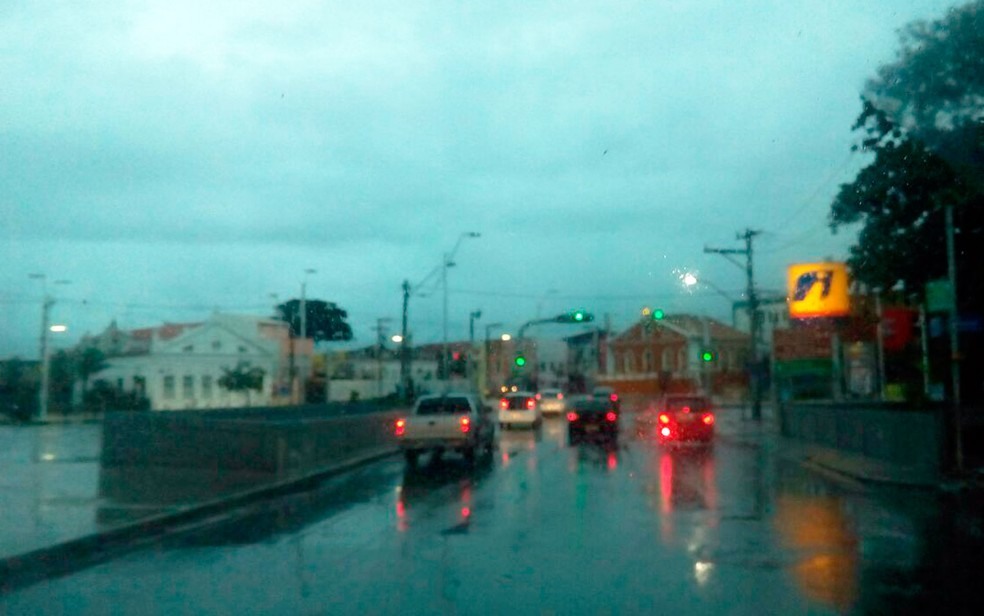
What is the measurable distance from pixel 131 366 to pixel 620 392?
128ft

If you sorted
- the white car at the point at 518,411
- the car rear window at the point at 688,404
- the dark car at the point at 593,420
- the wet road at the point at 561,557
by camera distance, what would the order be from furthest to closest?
1. the white car at the point at 518,411
2. the dark car at the point at 593,420
3. the car rear window at the point at 688,404
4. the wet road at the point at 561,557

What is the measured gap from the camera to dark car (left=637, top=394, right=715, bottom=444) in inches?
1415

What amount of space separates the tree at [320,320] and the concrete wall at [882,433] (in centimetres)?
2746

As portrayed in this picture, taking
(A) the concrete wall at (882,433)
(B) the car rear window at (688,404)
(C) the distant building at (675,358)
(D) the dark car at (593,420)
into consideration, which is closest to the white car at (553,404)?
(C) the distant building at (675,358)

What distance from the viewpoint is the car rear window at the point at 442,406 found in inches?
1121

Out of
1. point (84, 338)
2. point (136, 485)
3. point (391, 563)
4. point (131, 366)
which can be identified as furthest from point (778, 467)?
point (84, 338)

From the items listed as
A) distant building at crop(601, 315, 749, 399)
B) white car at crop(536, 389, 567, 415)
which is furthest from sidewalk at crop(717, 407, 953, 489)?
distant building at crop(601, 315, 749, 399)

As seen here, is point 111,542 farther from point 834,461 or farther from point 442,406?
point 834,461

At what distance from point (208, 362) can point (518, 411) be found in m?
25.1

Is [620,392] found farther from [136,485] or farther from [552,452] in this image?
[136,485]

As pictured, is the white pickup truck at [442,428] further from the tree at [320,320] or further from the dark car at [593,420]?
the tree at [320,320]

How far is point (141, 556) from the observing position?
13.0 m

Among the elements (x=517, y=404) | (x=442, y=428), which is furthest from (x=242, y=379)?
(x=442, y=428)

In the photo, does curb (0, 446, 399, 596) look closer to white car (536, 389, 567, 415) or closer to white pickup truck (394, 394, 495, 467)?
white pickup truck (394, 394, 495, 467)
